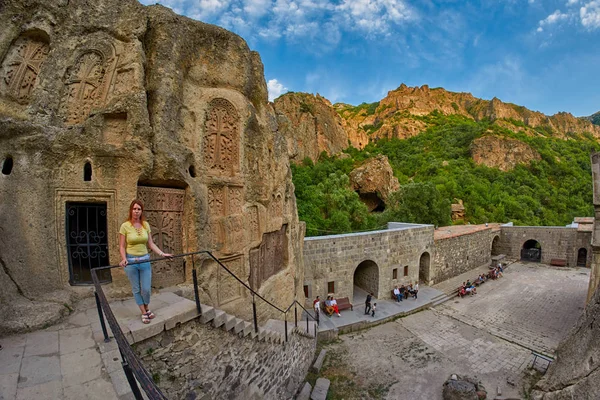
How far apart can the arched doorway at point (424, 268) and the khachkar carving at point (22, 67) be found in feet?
56.5

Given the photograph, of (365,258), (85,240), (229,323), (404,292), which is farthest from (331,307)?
(85,240)

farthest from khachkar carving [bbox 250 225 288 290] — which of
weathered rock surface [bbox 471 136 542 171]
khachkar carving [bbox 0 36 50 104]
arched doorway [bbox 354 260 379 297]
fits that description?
Answer: weathered rock surface [bbox 471 136 542 171]

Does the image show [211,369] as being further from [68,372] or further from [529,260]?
[529,260]

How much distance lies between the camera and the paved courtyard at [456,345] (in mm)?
8211

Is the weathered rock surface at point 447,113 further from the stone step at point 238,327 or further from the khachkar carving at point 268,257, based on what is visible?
the stone step at point 238,327

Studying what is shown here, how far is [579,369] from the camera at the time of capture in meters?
4.91

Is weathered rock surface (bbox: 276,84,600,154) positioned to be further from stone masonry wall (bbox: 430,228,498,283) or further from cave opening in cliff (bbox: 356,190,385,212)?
stone masonry wall (bbox: 430,228,498,283)

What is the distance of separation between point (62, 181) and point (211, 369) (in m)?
3.84

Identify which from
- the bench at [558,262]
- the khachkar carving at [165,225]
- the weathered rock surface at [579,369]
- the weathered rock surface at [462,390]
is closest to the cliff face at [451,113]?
the bench at [558,262]

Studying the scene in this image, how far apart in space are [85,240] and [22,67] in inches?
129

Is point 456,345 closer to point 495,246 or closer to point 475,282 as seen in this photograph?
point 475,282

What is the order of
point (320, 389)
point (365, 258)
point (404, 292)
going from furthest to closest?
point (404, 292), point (365, 258), point (320, 389)

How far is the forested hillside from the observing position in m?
24.8

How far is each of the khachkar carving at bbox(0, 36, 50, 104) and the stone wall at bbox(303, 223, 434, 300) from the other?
9.46m
